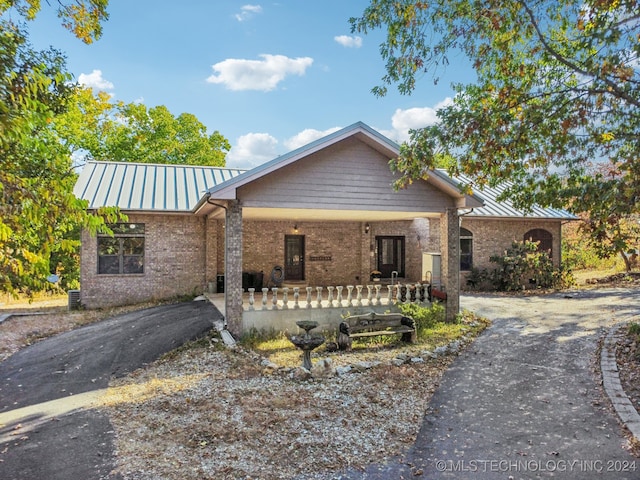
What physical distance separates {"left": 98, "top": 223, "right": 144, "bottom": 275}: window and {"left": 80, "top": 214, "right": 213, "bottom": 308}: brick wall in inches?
7.4

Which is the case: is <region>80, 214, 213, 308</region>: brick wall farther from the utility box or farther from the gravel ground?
the utility box

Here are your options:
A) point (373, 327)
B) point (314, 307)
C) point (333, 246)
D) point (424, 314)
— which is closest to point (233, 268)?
point (314, 307)

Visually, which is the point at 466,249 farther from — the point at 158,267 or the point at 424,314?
the point at 158,267

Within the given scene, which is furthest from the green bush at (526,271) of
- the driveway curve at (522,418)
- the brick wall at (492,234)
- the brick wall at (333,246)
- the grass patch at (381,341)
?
the driveway curve at (522,418)

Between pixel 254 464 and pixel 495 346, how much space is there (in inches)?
257

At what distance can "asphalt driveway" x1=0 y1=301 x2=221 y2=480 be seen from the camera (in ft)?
14.3

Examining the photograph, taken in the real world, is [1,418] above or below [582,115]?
below

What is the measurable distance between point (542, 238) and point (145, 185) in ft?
56.9

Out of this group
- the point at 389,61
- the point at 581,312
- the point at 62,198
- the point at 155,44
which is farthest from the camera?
the point at 581,312

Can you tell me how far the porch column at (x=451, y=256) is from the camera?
1141 centimetres

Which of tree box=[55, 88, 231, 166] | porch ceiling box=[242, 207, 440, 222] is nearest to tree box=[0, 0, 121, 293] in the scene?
porch ceiling box=[242, 207, 440, 222]

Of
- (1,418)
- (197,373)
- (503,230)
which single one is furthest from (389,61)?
(503,230)

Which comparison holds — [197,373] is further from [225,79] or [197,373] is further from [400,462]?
[225,79]

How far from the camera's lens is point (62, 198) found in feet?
11.6
